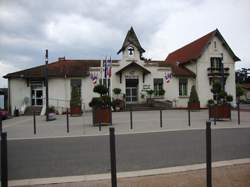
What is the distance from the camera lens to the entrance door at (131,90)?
33.9 meters

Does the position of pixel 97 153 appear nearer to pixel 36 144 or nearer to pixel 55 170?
pixel 55 170

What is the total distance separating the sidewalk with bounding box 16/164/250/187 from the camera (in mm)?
4908

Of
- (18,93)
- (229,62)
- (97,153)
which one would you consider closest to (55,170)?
(97,153)

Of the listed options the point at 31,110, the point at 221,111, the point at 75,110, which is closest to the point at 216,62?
the point at 75,110

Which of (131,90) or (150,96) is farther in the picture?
(131,90)

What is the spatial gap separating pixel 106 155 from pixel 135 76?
2671cm

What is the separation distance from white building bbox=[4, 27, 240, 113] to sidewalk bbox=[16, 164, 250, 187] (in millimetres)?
26842

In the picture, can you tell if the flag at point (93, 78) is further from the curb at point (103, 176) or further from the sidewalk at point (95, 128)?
the curb at point (103, 176)

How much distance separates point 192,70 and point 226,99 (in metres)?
19.5

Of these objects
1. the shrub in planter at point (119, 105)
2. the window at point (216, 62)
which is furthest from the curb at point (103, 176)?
the window at point (216, 62)

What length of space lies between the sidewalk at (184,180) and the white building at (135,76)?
26842mm

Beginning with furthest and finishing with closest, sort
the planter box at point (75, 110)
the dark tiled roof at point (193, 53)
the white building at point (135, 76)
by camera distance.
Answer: the dark tiled roof at point (193, 53)
the white building at point (135, 76)
the planter box at point (75, 110)

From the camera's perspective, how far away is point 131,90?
34125 millimetres

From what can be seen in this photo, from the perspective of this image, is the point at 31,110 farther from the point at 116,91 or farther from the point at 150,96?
the point at 150,96
